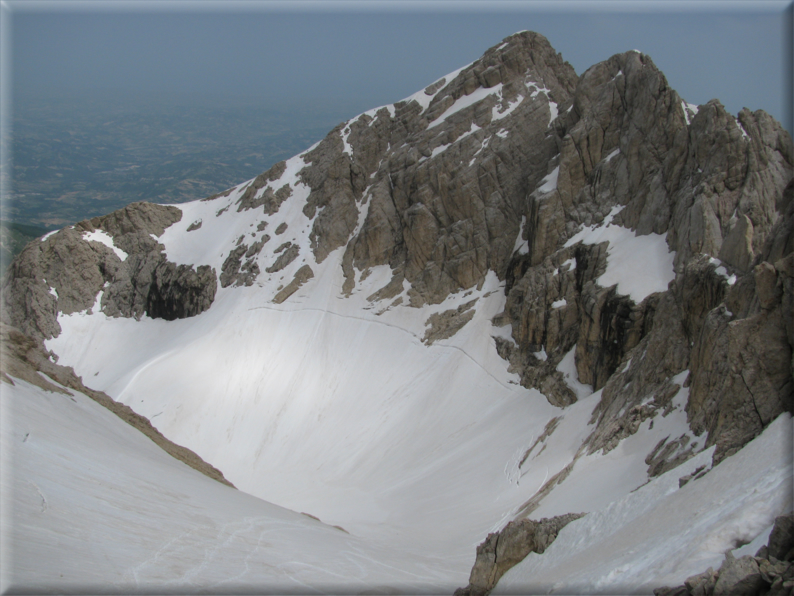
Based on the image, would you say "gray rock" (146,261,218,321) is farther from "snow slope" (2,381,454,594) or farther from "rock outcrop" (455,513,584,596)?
"rock outcrop" (455,513,584,596)

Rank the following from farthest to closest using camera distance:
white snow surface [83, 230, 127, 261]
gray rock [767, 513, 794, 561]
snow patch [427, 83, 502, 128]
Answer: white snow surface [83, 230, 127, 261]
snow patch [427, 83, 502, 128]
gray rock [767, 513, 794, 561]

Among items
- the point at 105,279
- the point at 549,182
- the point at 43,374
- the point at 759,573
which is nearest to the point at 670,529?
the point at 759,573

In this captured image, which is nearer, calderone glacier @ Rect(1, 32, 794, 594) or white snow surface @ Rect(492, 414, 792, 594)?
white snow surface @ Rect(492, 414, 792, 594)

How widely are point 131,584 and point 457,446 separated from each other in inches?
1447

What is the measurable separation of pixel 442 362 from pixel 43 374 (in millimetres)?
39031

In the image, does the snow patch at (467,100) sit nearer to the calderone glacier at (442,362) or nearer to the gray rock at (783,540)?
the calderone glacier at (442,362)

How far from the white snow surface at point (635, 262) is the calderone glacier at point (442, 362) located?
0.22 meters

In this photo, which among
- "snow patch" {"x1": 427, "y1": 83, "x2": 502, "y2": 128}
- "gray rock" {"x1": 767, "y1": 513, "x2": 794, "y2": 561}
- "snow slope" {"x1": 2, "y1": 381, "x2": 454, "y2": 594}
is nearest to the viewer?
"gray rock" {"x1": 767, "y1": 513, "x2": 794, "y2": 561}

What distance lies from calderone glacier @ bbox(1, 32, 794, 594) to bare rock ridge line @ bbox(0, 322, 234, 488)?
260mm

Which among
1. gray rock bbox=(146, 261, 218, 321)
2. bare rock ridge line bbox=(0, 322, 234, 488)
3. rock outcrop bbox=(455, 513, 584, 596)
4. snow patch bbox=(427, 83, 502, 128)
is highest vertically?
snow patch bbox=(427, 83, 502, 128)

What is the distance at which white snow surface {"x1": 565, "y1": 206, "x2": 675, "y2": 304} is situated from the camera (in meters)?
43.1

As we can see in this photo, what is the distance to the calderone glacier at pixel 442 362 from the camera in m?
15.4

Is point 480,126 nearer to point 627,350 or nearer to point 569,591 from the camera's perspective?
point 627,350

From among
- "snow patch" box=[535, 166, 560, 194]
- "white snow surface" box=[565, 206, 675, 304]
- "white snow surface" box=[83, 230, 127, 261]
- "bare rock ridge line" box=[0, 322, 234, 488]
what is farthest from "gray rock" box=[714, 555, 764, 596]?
"white snow surface" box=[83, 230, 127, 261]
